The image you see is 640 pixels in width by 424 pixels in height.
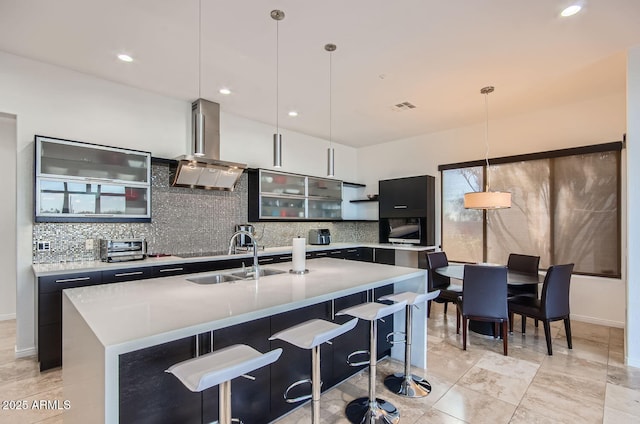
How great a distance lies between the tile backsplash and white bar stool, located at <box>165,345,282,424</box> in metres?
2.89

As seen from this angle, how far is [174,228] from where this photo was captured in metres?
4.24

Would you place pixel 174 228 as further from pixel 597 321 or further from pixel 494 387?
pixel 597 321

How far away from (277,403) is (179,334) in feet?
3.57

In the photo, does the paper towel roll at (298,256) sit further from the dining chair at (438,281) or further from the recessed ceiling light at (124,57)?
the recessed ceiling light at (124,57)

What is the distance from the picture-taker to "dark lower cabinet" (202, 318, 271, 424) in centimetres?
178

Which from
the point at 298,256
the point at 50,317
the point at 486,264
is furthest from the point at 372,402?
the point at 50,317

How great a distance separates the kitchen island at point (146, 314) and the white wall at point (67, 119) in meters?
1.82

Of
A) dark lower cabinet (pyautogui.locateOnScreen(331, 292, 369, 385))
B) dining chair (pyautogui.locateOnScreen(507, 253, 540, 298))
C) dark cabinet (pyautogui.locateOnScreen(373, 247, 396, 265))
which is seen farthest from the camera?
dark cabinet (pyautogui.locateOnScreen(373, 247, 396, 265))

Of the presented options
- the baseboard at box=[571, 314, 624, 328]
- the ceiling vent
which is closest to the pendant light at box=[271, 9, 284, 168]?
the ceiling vent

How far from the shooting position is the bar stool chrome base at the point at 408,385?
2.51m

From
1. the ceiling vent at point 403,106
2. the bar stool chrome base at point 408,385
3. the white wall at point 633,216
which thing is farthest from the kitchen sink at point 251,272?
the white wall at point 633,216

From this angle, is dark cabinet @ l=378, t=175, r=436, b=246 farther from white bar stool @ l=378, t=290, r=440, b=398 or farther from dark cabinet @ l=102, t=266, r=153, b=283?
dark cabinet @ l=102, t=266, r=153, b=283

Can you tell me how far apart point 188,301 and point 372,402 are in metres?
1.43

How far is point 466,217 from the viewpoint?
5418 millimetres
